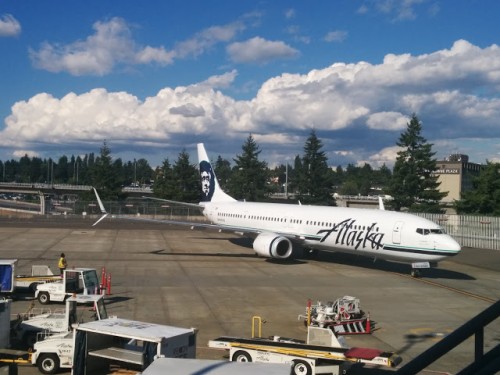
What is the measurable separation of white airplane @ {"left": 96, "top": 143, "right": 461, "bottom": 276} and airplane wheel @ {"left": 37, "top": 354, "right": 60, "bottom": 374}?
70.4 feet

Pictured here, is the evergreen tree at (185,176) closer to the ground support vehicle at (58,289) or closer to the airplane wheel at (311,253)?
the airplane wheel at (311,253)

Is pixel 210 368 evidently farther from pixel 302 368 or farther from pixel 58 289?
pixel 58 289

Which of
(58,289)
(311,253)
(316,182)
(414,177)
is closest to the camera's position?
(58,289)

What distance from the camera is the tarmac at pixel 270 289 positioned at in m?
17.9

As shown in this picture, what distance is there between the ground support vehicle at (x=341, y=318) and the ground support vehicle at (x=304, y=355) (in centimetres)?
436

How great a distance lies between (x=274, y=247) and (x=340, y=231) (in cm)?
→ 452

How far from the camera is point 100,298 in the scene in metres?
16.6

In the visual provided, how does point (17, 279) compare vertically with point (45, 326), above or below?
below

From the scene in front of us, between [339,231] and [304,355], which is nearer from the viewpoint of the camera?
[304,355]

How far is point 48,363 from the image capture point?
13.2 meters

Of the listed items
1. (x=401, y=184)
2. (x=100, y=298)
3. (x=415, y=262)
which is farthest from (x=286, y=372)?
(x=401, y=184)

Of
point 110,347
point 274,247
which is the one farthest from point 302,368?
point 274,247

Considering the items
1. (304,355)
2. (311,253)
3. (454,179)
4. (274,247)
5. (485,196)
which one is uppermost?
(454,179)

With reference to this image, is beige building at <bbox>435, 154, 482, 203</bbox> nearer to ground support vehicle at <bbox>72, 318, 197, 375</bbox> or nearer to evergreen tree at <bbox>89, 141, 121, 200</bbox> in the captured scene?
evergreen tree at <bbox>89, 141, 121, 200</bbox>
